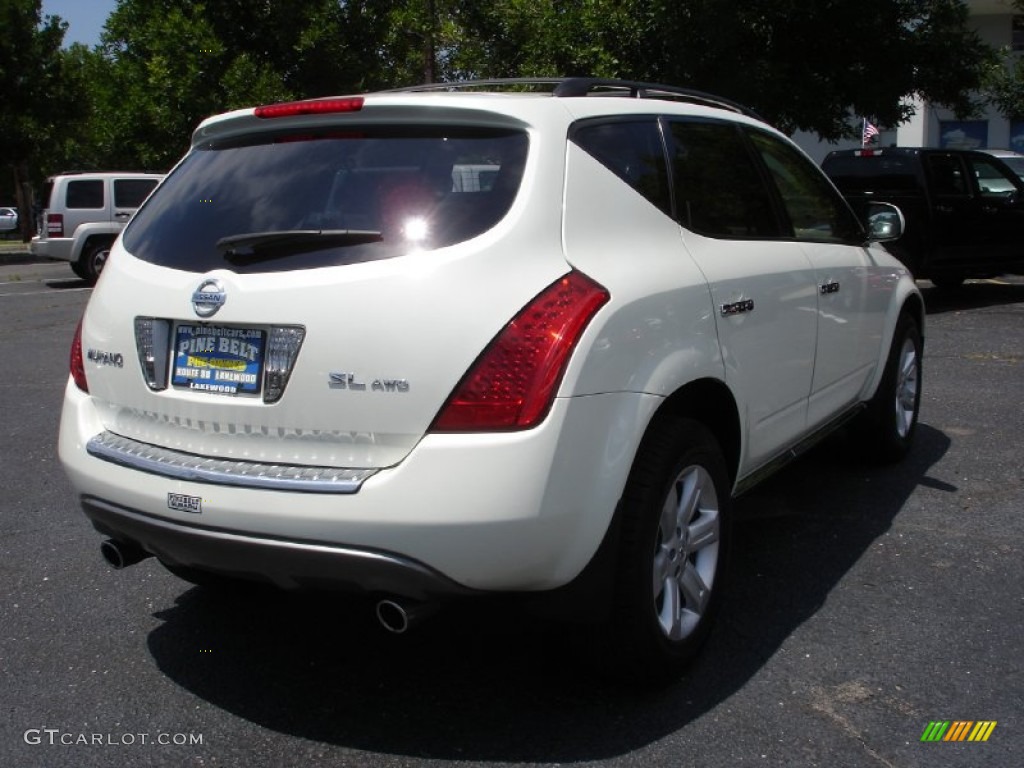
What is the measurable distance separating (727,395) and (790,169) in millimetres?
1526

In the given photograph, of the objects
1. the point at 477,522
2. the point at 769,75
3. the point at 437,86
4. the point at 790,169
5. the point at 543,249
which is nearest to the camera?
the point at 477,522

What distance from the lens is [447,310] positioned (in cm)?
274

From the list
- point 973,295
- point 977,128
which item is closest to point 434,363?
point 973,295

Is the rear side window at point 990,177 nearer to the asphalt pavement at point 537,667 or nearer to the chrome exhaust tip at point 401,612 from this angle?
the asphalt pavement at point 537,667

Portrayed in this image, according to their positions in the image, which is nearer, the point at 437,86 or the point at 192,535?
the point at 192,535

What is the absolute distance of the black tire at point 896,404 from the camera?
5320mm

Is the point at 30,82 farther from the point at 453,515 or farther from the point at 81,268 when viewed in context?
the point at 453,515

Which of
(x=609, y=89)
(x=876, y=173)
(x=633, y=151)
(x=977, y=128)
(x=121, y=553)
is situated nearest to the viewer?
(x=121, y=553)

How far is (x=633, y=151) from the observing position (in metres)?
3.43

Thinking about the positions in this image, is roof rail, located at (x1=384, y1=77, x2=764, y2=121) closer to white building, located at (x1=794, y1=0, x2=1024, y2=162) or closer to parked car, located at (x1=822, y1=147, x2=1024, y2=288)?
parked car, located at (x1=822, y1=147, x2=1024, y2=288)

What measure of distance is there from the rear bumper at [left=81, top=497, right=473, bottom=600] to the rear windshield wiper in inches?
29.5

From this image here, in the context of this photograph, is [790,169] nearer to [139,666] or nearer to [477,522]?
[477,522]

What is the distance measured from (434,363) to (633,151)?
112 centimetres

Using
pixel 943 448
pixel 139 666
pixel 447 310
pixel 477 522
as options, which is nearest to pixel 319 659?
pixel 139 666
